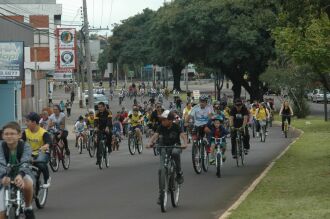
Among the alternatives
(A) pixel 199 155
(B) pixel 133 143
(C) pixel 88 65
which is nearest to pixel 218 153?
(A) pixel 199 155

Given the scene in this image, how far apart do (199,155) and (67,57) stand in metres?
33.7

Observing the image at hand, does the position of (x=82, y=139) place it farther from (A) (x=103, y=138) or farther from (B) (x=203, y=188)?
(B) (x=203, y=188)

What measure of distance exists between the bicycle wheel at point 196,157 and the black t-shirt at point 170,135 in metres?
5.08

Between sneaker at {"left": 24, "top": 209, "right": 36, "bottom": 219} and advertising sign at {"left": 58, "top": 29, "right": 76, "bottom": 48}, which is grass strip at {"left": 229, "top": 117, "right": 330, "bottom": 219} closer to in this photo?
sneaker at {"left": 24, "top": 209, "right": 36, "bottom": 219}

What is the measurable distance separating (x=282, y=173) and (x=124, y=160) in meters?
8.05

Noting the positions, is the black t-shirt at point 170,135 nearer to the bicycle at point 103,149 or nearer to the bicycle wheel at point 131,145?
the bicycle at point 103,149

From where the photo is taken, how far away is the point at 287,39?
78.1ft

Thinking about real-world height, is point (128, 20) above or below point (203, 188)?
above

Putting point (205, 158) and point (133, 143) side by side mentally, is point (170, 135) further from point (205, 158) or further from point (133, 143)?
point (133, 143)

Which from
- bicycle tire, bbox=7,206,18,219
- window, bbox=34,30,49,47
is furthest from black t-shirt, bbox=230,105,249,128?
window, bbox=34,30,49,47

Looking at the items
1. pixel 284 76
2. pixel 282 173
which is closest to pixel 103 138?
pixel 282 173

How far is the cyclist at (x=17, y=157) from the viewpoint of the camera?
9.73 metres

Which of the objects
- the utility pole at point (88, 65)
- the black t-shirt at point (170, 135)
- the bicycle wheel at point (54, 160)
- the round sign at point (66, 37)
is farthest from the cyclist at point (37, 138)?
the round sign at point (66, 37)

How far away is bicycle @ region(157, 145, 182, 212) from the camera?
13062mm
